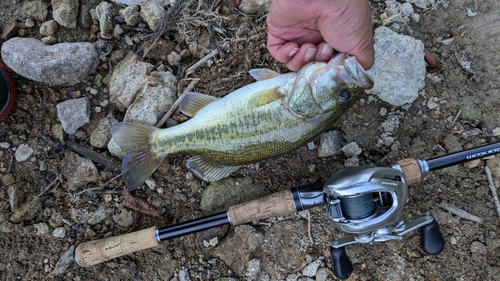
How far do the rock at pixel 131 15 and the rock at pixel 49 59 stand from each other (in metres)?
0.42

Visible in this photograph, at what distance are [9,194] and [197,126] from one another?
1996mm

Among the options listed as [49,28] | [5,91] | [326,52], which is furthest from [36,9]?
[326,52]

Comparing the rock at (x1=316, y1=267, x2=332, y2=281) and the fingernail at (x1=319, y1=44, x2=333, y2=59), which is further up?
the fingernail at (x1=319, y1=44, x2=333, y2=59)

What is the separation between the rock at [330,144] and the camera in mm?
3506

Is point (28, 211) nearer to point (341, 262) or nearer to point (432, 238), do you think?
point (341, 262)

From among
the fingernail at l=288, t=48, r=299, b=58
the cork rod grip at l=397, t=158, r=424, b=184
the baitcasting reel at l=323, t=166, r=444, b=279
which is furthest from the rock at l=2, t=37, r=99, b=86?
the cork rod grip at l=397, t=158, r=424, b=184

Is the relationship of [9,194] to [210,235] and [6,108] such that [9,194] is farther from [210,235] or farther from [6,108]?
[210,235]

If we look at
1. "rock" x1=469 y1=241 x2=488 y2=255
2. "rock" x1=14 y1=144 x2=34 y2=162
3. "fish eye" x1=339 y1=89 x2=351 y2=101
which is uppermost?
"fish eye" x1=339 y1=89 x2=351 y2=101

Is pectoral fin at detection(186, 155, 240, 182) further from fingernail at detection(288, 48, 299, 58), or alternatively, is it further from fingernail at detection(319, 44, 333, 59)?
fingernail at detection(319, 44, 333, 59)

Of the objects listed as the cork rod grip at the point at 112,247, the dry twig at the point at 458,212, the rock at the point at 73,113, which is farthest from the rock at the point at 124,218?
the dry twig at the point at 458,212

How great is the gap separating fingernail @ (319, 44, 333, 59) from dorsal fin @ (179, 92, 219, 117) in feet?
3.20

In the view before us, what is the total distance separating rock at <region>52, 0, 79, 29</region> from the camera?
3.66 meters

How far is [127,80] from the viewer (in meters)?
3.68

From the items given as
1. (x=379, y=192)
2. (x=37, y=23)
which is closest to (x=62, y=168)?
(x=37, y=23)
